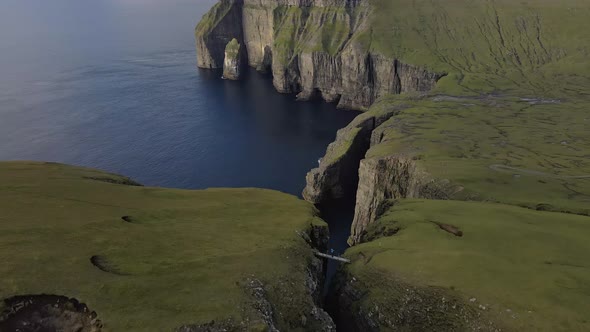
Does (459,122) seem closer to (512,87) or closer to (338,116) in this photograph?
(512,87)

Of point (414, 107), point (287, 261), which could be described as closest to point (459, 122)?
A: point (414, 107)

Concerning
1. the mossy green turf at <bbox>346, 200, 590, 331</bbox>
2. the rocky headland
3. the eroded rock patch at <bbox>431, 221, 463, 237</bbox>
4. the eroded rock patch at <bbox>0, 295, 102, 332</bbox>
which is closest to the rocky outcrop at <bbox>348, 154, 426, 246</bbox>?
→ the rocky headland

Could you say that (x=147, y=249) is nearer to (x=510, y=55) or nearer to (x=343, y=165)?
(x=343, y=165)

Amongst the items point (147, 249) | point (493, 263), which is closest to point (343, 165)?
point (493, 263)

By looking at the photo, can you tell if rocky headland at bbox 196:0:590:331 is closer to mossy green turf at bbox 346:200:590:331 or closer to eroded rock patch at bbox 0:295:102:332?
mossy green turf at bbox 346:200:590:331

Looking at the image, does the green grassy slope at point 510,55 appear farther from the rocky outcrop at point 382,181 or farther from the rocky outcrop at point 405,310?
the rocky outcrop at point 405,310

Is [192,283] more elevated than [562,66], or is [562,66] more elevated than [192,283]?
[562,66]

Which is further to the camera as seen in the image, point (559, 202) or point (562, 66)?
point (562, 66)
